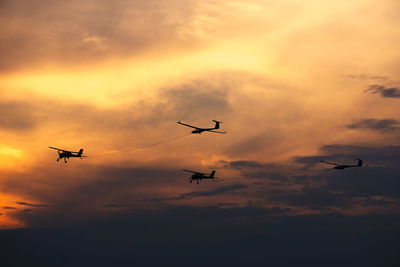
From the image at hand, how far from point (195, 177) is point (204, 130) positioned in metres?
33.6

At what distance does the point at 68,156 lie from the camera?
172 m

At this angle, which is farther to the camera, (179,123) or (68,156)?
(68,156)

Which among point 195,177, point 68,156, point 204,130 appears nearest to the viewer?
point 204,130

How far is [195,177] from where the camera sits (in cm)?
18488

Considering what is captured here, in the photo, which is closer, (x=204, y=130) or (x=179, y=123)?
(x=179, y=123)

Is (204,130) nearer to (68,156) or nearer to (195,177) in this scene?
(195,177)

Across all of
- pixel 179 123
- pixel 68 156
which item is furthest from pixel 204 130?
pixel 68 156

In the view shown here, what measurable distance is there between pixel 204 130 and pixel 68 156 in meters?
53.5

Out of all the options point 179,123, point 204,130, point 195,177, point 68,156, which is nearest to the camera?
point 179,123

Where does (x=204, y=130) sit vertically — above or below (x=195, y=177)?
above

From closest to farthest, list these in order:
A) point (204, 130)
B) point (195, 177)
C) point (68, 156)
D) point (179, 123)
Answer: point (179, 123), point (204, 130), point (68, 156), point (195, 177)

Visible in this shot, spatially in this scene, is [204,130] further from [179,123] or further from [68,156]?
[68,156]

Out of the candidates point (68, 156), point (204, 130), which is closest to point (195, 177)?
point (204, 130)

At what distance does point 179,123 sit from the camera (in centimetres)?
13400
